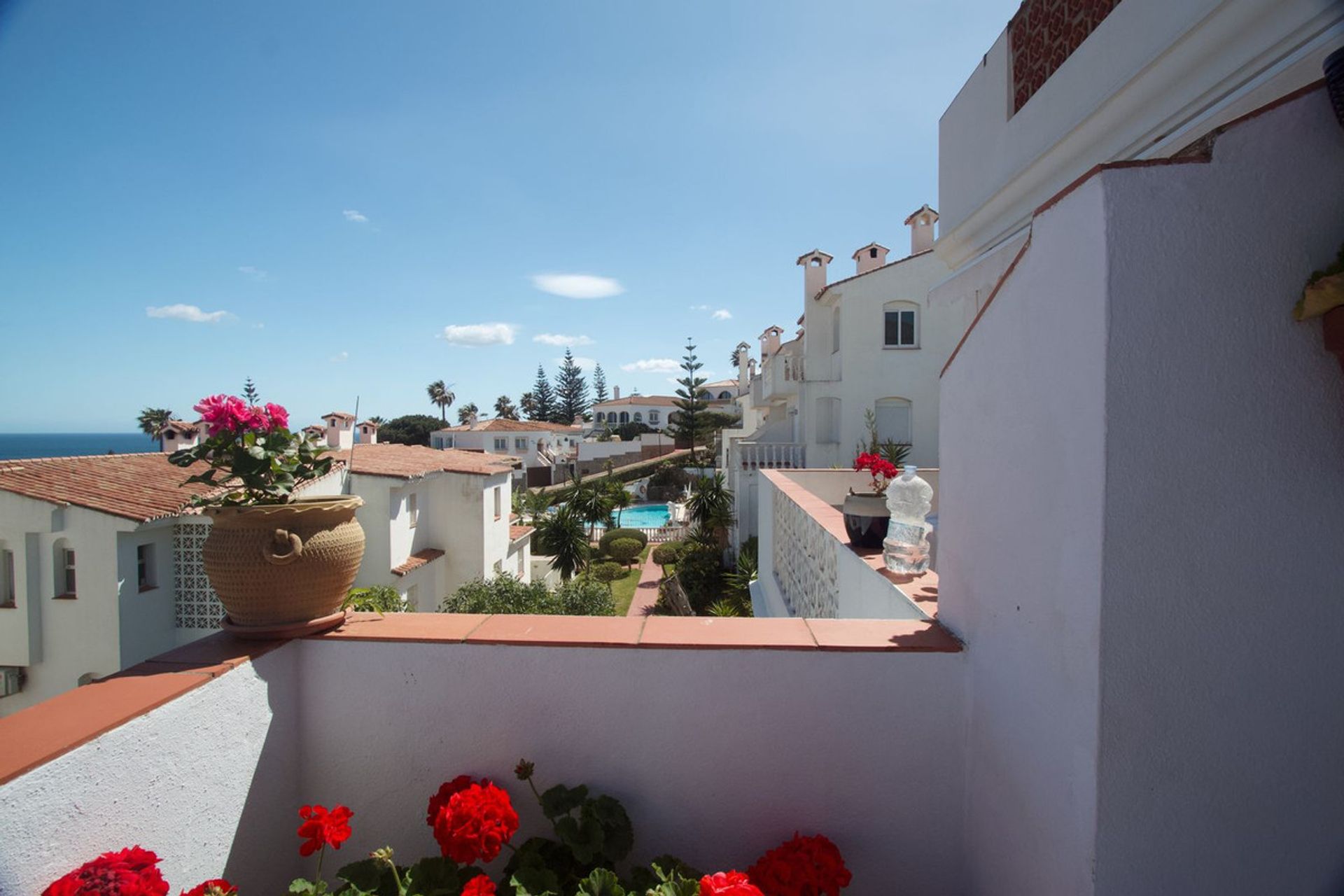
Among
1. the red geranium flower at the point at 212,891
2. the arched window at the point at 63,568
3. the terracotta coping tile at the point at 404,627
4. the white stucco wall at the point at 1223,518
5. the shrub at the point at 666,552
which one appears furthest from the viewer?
the shrub at the point at 666,552

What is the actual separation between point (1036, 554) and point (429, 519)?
2015 centimetres

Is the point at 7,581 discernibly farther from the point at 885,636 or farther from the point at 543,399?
the point at 543,399

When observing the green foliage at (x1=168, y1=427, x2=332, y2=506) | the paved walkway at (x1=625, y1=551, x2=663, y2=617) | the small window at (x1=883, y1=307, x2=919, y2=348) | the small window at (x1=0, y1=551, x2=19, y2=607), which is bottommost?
the paved walkway at (x1=625, y1=551, x2=663, y2=617)

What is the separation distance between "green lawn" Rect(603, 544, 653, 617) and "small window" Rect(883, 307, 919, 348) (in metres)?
11.9

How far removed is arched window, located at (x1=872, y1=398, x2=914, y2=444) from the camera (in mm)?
17875

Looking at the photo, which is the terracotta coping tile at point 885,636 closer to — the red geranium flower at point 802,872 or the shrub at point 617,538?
the red geranium flower at point 802,872

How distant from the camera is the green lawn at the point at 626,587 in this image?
797 inches

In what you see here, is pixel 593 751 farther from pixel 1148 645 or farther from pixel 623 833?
pixel 1148 645

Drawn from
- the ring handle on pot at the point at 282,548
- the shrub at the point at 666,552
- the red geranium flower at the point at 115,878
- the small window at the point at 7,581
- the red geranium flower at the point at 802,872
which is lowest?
the shrub at the point at 666,552

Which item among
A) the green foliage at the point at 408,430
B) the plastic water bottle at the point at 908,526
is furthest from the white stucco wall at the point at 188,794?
the green foliage at the point at 408,430

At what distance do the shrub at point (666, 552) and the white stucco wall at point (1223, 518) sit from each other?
20.5 m

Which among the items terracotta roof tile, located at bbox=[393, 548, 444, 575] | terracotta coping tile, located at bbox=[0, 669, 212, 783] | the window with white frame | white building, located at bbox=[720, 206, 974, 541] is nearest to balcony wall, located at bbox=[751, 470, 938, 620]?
terracotta coping tile, located at bbox=[0, 669, 212, 783]

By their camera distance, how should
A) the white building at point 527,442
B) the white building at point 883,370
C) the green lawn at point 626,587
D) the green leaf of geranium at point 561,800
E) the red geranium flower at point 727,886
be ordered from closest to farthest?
the red geranium flower at point 727,886, the green leaf of geranium at point 561,800, the white building at point 883,370, the green lawn at point 626,587, the white building at point 527,442

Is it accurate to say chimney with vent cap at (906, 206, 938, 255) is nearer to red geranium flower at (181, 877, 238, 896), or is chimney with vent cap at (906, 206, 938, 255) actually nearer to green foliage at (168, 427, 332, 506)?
green foliage at (168, 427, 332, 506)
